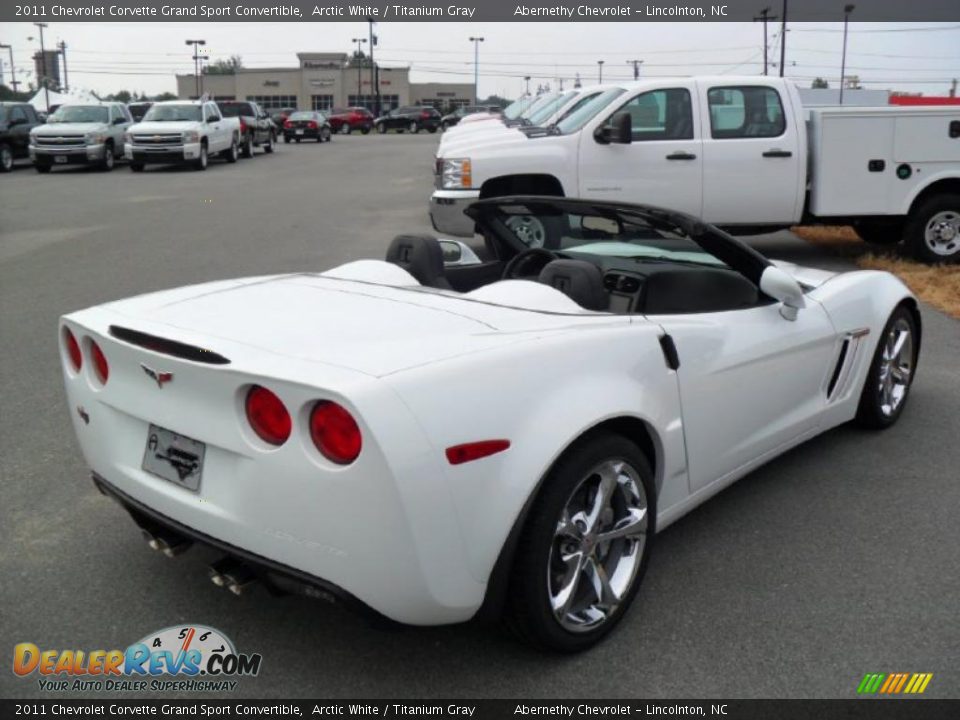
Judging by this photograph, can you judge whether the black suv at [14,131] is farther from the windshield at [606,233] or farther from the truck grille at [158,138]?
the windshield at [606,233]

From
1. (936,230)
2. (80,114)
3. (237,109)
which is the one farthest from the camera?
(237,109)

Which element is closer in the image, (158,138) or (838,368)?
(838,368)

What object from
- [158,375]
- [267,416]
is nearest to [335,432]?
→ [267,416]

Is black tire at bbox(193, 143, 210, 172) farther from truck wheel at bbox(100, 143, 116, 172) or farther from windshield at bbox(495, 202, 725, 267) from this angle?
windshield at bbox(495, 202, 725, 267)

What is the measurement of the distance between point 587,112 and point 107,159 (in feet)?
63.3

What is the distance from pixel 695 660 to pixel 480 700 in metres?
0.71

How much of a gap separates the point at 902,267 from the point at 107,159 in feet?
72.1

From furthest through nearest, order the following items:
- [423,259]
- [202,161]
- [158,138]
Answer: [202,161]
[158,138]
[423,259]

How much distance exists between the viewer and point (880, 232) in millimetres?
11500

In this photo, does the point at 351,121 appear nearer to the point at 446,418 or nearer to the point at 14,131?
the point at 14,131

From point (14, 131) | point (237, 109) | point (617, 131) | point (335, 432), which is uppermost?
point (237, 109)

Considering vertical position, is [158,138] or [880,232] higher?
[158,138]

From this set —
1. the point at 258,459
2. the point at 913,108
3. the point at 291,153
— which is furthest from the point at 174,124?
the point at 258,459

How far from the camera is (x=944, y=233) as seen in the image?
10.4m
